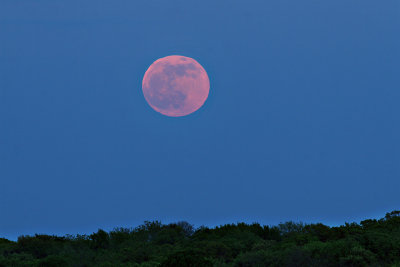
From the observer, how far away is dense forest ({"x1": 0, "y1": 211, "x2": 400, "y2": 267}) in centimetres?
2969

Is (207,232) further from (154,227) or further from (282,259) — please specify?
(282,259)

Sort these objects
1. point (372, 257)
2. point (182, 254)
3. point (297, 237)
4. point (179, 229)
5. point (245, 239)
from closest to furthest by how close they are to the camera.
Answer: point (182, 254), point (372, 257), point (297, 237), point (245, 239), point (179, 229)

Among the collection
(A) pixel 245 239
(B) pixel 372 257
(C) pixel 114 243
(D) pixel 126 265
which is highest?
(C) pixel 114 243

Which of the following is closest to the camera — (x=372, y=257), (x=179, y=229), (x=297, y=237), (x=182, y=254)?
(x=182, y=254)

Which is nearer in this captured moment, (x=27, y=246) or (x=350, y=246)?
(x=350, y=246)

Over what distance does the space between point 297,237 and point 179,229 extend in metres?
17.7

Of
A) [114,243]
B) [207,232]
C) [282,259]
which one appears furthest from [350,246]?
[114,243]

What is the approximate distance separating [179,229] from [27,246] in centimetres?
1619

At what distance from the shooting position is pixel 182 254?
80.2 ft

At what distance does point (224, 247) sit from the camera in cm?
3684

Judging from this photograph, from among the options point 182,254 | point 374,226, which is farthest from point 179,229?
point 182,254

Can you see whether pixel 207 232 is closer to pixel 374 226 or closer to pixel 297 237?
pixel 297 237

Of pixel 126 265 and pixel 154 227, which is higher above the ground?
pixel 154 227

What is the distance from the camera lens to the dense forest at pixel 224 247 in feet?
97.4
